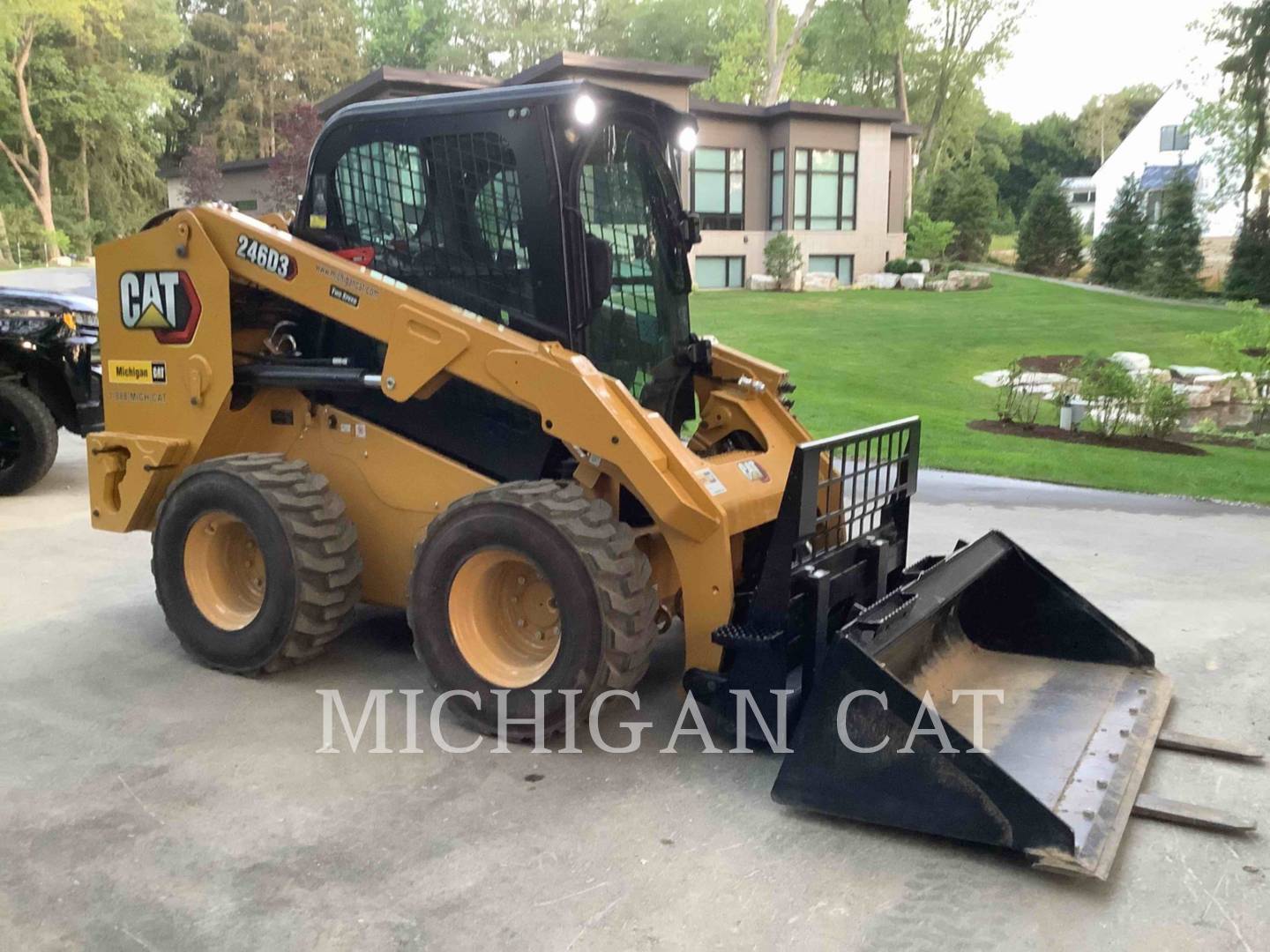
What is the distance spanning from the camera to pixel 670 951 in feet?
9.65

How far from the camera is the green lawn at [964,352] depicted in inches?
413

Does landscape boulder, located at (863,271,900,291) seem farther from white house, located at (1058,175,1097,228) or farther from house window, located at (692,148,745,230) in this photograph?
white house, located at (1058,175,1097,228)

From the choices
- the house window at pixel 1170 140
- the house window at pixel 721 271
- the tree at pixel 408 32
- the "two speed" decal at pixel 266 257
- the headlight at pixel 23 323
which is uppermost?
the tree at pixel 408 32

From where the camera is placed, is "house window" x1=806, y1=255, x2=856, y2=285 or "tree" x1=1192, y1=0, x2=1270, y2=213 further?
"tree" x1=1192, y1=0, x2=1270, y2=213

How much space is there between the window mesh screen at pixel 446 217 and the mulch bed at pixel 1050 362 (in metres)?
15.1

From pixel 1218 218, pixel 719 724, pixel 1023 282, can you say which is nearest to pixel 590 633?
pixel 719 724

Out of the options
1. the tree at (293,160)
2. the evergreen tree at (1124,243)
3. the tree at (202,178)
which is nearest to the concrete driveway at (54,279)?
the tree at (202,178)

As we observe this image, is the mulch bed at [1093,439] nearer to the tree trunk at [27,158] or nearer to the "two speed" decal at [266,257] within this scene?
the "two speed" decal at [266,257]

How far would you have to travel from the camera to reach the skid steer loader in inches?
152

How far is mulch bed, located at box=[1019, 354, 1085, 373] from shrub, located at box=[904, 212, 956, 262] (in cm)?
1550

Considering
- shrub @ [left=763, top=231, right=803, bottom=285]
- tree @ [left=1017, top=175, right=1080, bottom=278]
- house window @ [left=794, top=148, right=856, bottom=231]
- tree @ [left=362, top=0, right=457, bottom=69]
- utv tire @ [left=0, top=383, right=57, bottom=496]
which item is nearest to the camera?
utv tire @ [left=0, top=383, right=57, bottom=496]

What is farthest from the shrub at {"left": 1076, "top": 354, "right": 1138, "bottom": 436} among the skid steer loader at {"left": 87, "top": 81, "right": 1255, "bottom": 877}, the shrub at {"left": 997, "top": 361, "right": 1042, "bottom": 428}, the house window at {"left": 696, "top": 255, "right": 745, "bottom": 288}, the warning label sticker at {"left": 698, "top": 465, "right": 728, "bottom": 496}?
the house window at {"left": 696, "top": 255, "right": 745, "bottom": 288}

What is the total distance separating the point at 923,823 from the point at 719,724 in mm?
942

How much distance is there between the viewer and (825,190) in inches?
1291
